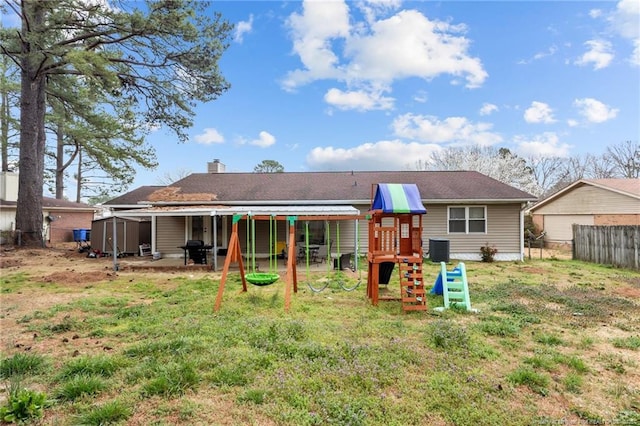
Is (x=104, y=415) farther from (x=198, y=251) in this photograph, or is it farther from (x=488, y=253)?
(x=488, y=253)

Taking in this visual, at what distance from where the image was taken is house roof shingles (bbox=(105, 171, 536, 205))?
1410 cm

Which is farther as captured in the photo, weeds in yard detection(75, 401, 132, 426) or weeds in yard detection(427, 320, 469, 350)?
weeds in yard detection(427, 320, 469, 350)

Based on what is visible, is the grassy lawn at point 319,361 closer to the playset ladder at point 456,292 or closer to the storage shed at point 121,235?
the playset ladder at point 456,292

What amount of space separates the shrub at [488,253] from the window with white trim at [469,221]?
2.65 feet

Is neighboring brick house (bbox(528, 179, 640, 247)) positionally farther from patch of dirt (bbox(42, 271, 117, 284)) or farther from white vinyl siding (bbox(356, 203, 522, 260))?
patch of dirt (bbox(42, 271, 117, 284))

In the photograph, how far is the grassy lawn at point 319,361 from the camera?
2.90 meters

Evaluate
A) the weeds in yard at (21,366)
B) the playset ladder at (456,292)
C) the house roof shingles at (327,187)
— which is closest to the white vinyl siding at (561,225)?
the house roof shingles at (327,187)

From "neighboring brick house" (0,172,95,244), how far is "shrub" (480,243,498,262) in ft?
81.8

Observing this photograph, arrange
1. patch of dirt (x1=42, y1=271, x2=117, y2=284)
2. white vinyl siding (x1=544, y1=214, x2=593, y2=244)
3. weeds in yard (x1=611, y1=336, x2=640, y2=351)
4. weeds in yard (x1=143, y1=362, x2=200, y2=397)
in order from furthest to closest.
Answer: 1. white vinyl siding (x1=544, y1=214, x2=593, y2=244)
2. patch of dirt (x1=42, y1=271, x2=117, y2=284)
3. weeds in yard (x1=611, y1=336, x2=640, y2=351)
4. weeds in yard (x1=143, y1=362, x2=200, y2=397)

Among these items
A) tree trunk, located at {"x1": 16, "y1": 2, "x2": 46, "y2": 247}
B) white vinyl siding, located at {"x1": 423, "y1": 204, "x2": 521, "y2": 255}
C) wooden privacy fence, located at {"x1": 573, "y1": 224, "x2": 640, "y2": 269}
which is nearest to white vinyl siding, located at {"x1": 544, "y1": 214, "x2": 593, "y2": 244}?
wooden privacy fence, located at {"x1": 573, "y1": 224, "x2": 640, "y2": 269}

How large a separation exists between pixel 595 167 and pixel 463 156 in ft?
48.9

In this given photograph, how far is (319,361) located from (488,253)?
38.8 ft

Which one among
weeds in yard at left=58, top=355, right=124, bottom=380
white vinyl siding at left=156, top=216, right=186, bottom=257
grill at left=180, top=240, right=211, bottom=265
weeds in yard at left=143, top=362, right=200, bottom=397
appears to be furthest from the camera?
white vinyl siding at left=156, top=216, right=186, bottom=257

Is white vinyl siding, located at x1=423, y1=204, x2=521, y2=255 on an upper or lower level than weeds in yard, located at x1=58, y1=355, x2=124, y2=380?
upper
